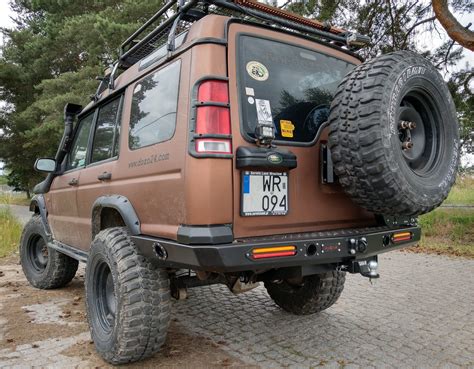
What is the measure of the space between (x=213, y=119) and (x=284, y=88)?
2.15 ft

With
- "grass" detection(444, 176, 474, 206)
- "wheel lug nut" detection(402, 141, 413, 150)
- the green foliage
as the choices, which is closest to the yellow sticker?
"wheel lug nut" detection(402, 141, 413, 150)

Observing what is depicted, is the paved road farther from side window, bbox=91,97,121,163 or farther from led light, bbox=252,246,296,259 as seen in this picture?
side window, bbox=91,97,121,163

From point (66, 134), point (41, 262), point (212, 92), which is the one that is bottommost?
point (41, 262)

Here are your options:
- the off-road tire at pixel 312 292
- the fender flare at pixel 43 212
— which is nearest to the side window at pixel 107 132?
the fender flare at pixel 43 212

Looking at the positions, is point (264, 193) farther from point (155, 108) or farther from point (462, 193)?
point (462, 193)

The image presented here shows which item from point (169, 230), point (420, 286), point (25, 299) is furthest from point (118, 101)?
point (420, 286)

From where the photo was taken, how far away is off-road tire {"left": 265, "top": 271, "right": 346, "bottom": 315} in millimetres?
3723

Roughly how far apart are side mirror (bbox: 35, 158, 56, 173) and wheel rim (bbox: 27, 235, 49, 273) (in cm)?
115

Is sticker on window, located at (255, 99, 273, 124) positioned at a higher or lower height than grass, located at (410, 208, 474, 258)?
higher

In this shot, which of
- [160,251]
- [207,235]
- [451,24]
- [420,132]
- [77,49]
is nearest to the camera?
[207,235]

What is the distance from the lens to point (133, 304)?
261 cm

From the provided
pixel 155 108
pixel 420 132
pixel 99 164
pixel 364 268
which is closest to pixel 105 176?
pixel 99 164

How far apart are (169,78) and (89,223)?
1744 millimetres

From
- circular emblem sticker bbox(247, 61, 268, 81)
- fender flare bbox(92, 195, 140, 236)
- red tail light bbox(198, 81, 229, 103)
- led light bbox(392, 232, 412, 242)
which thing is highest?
circular emblem sticker bbox(247, 61, 268, 81)
